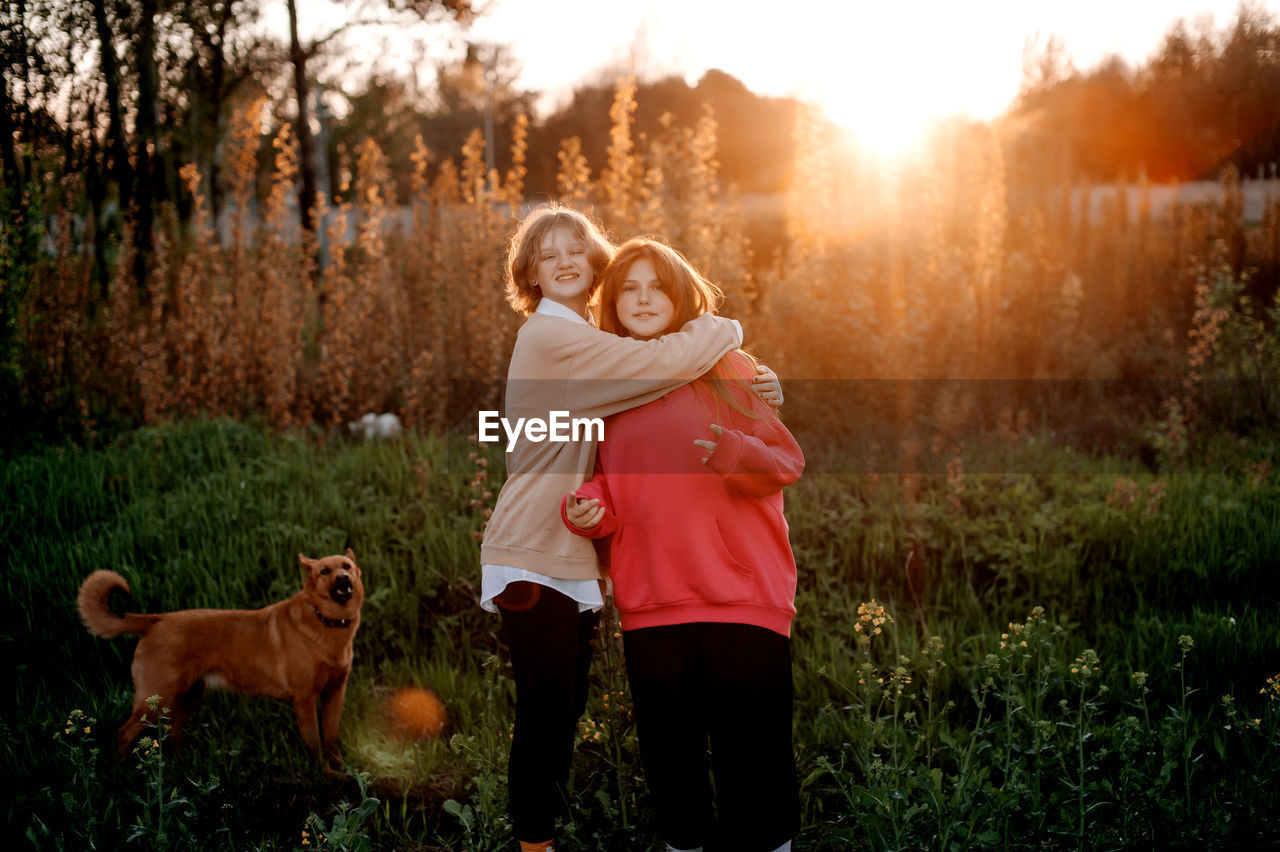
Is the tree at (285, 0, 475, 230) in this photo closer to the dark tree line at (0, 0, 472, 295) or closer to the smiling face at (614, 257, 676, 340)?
the dark tree line at (0, 0, 472, 295)

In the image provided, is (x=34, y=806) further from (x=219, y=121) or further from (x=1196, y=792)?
(x=219, y=121)

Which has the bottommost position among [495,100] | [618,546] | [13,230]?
[618,546]

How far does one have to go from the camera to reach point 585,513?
7.07 feet

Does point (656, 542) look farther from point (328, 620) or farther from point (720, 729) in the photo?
point (328, 620)

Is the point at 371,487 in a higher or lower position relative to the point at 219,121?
lower

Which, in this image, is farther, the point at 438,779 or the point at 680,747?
the point at 438,779

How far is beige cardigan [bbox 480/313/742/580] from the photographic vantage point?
2.26 metres

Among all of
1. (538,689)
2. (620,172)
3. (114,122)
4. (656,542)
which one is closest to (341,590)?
(538,689)

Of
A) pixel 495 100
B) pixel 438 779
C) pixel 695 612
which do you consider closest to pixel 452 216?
pixel 438 779

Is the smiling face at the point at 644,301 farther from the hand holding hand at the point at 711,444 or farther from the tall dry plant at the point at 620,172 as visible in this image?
the tall dry plant at the point at 620,172

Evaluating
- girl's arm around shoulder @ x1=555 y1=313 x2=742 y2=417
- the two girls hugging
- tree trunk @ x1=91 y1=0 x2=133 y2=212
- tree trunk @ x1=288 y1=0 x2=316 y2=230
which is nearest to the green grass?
the two girls hugging

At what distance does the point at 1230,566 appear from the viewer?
4156mm

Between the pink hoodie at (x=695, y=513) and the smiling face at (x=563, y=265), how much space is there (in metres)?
0.43

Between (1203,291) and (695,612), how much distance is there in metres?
5.03
